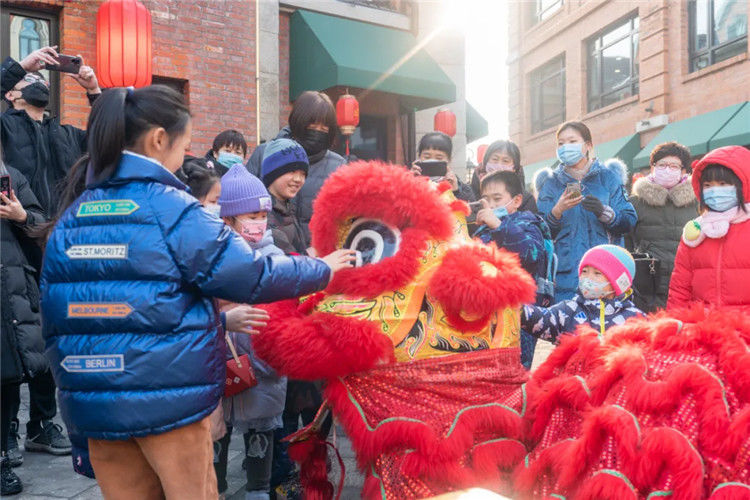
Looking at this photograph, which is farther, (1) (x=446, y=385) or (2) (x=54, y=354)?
(1) (x=446, y=385)

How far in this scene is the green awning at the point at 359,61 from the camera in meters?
10.1

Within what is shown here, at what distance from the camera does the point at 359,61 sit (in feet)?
34.2

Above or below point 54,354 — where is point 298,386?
below

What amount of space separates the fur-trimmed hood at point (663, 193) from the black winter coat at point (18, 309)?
13.2 ft

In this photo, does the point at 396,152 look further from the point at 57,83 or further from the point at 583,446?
the point at 583,446

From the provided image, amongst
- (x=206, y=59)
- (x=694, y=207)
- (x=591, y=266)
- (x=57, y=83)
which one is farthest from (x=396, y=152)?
(x=591, y=266)

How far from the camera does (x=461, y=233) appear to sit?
2.46m

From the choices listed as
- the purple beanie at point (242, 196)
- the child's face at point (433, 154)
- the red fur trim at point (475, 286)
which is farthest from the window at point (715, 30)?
the red fur trim at point (475, 286)

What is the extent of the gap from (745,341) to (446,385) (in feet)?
3.04

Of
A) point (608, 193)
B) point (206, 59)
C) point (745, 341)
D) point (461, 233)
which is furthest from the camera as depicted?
point (206, 59)

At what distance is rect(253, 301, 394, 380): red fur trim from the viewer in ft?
7.00

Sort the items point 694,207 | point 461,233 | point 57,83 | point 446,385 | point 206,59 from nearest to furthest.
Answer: point 446,385, point 461,233, point 694,207, point 57,83, point 206,59

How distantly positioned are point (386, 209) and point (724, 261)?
Answer: 7.20 ft

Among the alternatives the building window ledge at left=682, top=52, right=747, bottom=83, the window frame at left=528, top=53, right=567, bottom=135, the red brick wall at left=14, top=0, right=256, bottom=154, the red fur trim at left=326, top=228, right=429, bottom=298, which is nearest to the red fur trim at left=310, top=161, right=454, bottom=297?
the red fur trim at left=326, top=228, right=429, bottom=298
